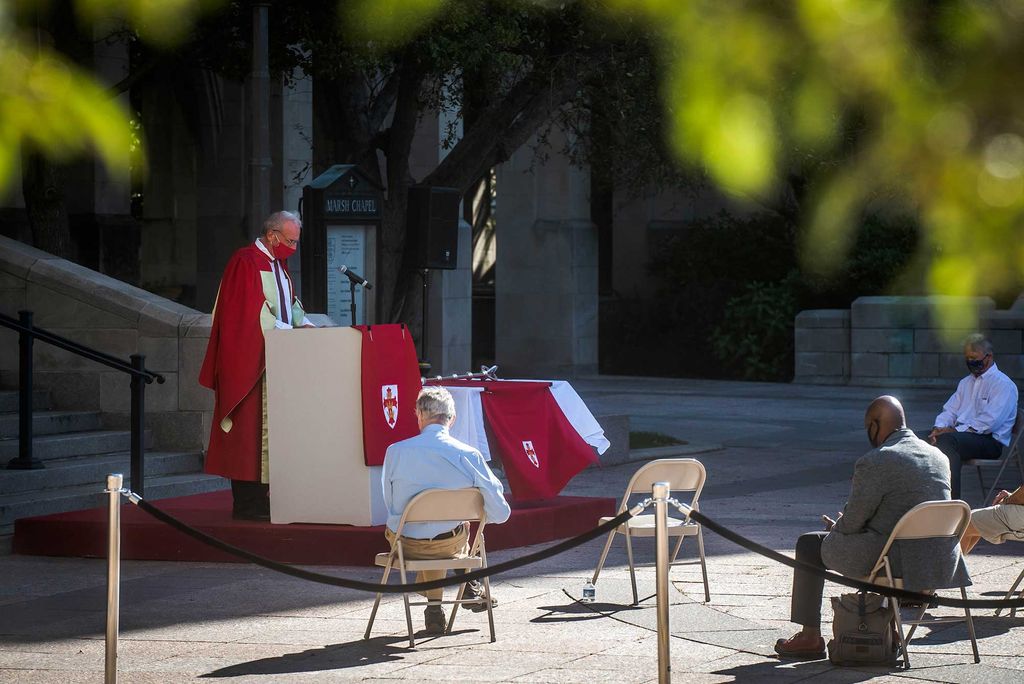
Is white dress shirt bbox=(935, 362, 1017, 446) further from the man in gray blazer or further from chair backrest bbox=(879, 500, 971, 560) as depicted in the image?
chair backrest bbox=(879, 500, 971, 560)

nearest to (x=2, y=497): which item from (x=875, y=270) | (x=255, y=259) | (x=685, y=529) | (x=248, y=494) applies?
(x=248, y=494)

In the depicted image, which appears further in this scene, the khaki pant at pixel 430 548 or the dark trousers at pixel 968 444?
the dark trousers at pixel 968 444

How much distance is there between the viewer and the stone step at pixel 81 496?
10.9 metres

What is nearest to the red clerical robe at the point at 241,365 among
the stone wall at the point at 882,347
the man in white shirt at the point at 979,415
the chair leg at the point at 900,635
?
the chair leg at the point at 900,635

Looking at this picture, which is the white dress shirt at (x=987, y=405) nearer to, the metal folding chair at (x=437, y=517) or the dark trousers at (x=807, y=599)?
the dark trousers at (x=807, y=599)

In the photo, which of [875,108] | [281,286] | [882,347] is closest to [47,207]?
[281,286]

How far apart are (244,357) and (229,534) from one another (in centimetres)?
111

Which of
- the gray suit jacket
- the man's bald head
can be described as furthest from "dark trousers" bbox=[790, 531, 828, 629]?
the man's bald head

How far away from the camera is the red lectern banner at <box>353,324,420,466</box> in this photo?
31.5 ft

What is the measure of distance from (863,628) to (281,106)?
48.1 feet

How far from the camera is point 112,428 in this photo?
42.9ft

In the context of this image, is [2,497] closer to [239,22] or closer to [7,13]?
[239,22]

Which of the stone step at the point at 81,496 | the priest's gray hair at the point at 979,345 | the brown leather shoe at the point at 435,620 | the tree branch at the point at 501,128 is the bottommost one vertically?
the brown leather shoe at the point at 435,620

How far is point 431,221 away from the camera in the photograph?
14.4 m
